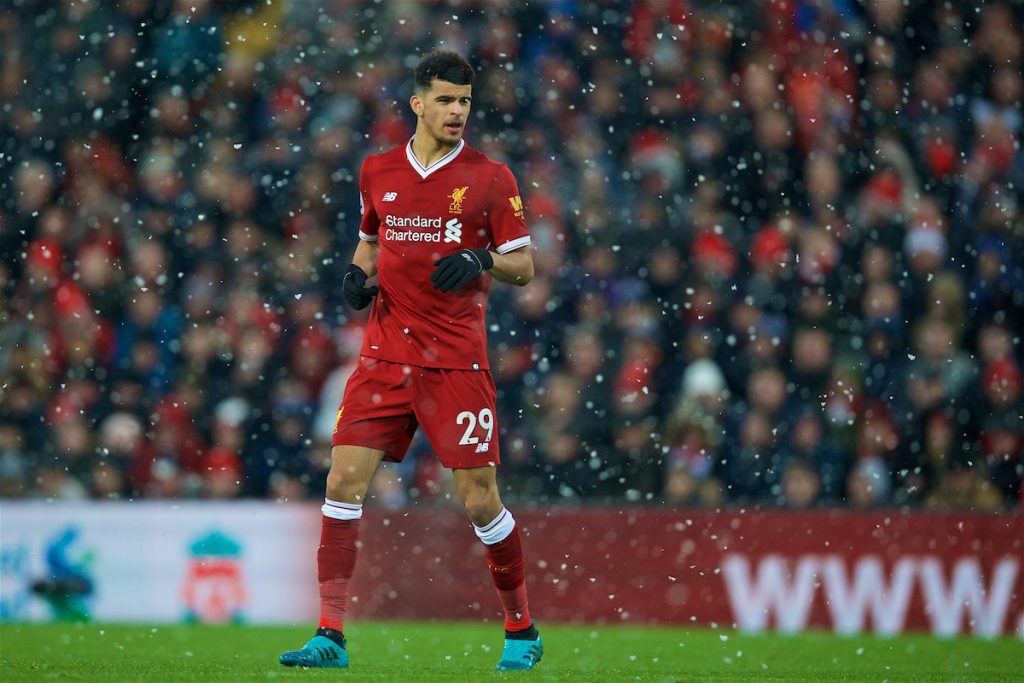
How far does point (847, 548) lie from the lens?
31.4 ft

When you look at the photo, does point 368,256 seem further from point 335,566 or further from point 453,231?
point 335,566

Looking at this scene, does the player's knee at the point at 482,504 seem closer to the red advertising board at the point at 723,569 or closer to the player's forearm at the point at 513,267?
the player's forearm at the point at 513,267

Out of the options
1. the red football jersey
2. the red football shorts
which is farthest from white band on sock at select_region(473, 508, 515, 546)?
the red football jersey

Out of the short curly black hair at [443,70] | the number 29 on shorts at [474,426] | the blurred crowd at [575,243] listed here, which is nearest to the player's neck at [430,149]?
the short curly black hair at [443,70]

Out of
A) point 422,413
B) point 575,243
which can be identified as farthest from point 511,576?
point 575,243

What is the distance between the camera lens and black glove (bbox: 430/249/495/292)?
221 inches

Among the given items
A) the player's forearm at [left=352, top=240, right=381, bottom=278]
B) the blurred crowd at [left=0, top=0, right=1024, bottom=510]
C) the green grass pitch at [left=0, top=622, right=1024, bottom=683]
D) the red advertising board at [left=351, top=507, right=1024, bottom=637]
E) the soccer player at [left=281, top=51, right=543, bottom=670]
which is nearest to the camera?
the green grass pitch at [left=0, top=622, right=1024, bottom=683]

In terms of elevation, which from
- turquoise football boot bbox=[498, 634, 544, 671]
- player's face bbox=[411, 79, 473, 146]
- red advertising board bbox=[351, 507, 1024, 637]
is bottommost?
red advertising board bbox=[351, 507, 1024, 637]

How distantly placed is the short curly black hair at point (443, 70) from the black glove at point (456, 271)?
638 mm

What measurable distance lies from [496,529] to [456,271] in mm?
1013

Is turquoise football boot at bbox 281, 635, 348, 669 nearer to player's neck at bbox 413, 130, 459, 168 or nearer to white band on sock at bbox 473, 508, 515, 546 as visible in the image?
white band on sock at bbox 473, 508, 515, 546

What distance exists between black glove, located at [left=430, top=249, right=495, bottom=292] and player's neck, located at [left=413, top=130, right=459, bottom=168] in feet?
1.59

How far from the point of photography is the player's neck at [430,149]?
236 inches

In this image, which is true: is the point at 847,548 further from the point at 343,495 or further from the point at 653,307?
the point at 343,495
